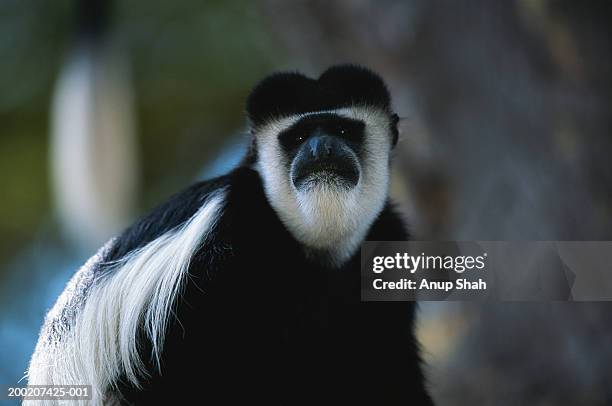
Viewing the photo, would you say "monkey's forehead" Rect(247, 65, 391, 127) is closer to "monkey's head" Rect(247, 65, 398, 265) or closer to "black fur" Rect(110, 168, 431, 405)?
"monkey's head" Rect(247, 65, 398, 265)

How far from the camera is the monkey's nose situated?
159 centimetres

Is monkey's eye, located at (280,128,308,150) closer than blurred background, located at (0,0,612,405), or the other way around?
monkey's eye, located at (280,128,308,150)

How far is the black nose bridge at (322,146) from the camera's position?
1.59 metres

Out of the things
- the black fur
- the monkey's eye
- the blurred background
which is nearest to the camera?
the black fur

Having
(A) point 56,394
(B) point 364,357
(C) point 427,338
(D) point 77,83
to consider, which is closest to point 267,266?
(B) point 364,357

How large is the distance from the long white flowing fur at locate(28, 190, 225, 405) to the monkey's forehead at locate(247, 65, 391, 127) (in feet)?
0.75

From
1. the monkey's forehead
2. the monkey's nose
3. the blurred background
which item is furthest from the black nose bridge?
the blurred background

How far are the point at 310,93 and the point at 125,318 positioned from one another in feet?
1.97

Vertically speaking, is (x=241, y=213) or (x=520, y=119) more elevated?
(x=520, y=119)

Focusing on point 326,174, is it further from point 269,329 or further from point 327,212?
point 269,329

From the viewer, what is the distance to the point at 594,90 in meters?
3.10

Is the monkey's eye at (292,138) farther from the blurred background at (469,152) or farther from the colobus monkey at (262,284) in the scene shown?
the blurred background at (469,152)

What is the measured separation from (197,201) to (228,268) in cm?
18

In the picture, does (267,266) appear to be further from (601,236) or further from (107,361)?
(601,236)
